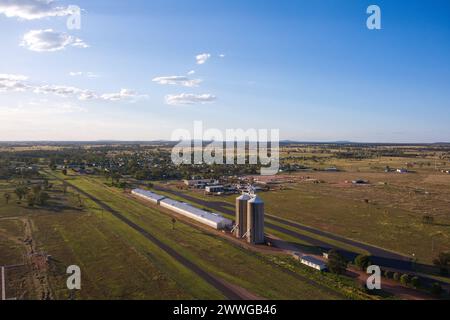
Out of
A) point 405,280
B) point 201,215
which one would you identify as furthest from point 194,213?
point 405,280

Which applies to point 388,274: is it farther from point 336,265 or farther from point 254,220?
point 254,220

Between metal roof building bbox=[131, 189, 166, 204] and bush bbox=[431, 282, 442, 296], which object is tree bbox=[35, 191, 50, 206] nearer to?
metal roof building bbox=[131, 189, 166, 204]

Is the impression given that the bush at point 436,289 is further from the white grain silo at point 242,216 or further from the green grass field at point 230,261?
the white grain silo at point 242,216

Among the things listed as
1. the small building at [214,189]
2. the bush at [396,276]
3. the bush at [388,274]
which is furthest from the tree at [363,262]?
the small building at [214,189]

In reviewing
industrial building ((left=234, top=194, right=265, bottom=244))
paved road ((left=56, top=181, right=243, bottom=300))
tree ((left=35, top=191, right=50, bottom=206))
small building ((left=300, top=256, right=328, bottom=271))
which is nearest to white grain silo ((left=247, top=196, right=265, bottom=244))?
industrial building ((left=234, top=194, right=265, bottom=244))

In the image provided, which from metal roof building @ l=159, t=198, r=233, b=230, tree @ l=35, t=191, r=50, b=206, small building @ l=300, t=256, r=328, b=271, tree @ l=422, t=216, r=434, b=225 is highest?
tree @ l=35, t=191, r=50, b=206

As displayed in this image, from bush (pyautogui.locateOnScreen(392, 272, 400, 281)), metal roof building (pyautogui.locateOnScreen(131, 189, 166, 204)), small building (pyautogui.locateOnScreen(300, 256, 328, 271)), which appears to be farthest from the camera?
metal roof building (pyautogui.locateOnScreen(131, 189, 166, 204))

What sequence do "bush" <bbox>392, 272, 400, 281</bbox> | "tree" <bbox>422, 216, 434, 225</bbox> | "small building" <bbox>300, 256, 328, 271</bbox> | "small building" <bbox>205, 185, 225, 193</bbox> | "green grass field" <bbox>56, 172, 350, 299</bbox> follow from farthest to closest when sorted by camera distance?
"small building" <bbox>205, 185, 225, 193</bbox> → "tree" <bbox>422, 216, 434, 225</bbox> → "small building" <bbox>300, 256, 328, 271</bbox> → "bush" <bbox>392, 272, 400, 281</bbox> → "green grass field" <bbox>56, 172, 350, 299</bbox>
